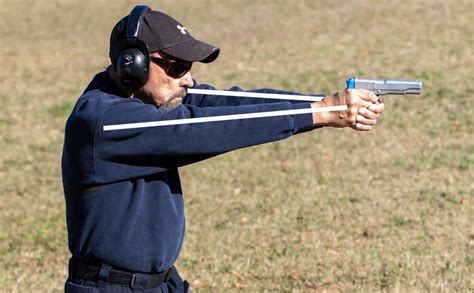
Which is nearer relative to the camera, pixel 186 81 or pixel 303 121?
pixel 303 121

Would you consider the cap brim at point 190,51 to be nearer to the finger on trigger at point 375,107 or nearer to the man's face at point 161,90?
the man's face at point 161,90

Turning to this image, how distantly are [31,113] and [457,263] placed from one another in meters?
8.26

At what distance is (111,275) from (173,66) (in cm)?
88

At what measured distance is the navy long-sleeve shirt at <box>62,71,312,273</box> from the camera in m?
3.70

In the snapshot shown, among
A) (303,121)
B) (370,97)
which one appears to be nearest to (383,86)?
(370,97)

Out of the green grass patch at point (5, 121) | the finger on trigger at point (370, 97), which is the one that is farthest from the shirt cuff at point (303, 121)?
the green grass patch at point (5, 121)

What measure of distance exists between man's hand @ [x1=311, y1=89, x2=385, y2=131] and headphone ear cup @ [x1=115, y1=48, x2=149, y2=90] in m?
0.67

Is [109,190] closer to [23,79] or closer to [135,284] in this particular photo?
[135,284]

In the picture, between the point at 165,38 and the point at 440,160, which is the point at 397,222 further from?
the point at 165,38

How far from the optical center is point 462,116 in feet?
39.6

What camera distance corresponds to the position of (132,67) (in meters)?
3.79

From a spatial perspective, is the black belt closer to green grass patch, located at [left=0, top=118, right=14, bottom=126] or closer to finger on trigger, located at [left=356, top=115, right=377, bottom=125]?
finger on trigger, located at [left=356, top=115, right=377, bottom=125]

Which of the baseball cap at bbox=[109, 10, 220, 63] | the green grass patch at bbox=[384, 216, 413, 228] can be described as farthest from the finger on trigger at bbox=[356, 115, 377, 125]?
the green grass patch at bbox=[384, 216, 413, 228]

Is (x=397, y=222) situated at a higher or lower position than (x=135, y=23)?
lower
